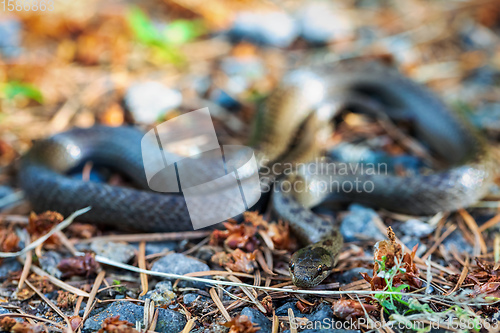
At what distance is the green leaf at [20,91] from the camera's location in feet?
18.6

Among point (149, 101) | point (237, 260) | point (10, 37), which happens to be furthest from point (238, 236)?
point (10, 37)

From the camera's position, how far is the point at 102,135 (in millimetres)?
5434

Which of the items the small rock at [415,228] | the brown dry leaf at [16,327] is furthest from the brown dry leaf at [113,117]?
the small rock at [415,228]

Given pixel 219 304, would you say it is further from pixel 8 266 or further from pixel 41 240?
pixel 8 266

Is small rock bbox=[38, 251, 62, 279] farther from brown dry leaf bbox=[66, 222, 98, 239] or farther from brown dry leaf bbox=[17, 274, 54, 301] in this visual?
brown dry leaf bbox=[66, 222, 98, 239]

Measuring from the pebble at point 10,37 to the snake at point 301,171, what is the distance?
2538mm

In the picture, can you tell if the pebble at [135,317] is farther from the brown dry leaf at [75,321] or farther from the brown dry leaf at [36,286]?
the brown dry leaf at [36,286]

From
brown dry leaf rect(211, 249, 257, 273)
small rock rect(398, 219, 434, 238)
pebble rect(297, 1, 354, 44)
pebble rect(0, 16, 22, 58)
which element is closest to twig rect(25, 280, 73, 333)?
Answer: brown dry leaf rect(211, 249, 257, 273)

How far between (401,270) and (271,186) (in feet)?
6.44

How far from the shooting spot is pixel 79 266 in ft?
12.1

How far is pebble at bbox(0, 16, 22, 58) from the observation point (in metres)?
6.75

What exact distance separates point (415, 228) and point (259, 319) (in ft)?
7.20

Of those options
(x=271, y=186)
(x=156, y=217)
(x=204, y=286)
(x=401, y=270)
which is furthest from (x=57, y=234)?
(x=401, y=270)

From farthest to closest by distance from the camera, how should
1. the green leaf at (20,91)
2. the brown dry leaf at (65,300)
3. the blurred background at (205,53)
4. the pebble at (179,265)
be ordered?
the blurred background at (205,53)
the green leaf at (20,91)
the pebble at (179,265)
the brown dry leaf at (65,300)
